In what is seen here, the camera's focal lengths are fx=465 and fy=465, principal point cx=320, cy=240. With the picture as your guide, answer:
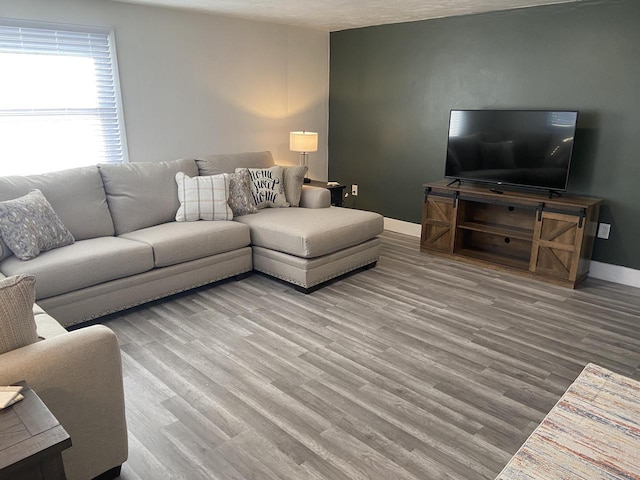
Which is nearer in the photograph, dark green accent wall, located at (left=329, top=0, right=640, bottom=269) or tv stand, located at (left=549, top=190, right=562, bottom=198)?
dark green accent wall, located at (left=329, top=0, right=640, bottom=269)

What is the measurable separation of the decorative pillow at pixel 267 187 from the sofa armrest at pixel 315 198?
0.62 ft

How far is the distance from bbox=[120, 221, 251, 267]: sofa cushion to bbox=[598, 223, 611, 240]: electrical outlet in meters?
3.02

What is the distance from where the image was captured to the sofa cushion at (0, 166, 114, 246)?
10.5 ft

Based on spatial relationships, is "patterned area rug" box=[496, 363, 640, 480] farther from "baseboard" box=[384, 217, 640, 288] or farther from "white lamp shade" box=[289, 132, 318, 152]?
"white lamp shade" box=[289, 132, 318, 152]

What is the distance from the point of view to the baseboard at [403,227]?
5348mm

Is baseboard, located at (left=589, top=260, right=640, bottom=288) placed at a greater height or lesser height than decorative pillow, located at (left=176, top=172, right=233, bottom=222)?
lesser

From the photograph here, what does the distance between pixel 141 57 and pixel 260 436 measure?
352 centimetres

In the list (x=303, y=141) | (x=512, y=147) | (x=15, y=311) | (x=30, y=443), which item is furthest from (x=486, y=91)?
(x=30, y=443)

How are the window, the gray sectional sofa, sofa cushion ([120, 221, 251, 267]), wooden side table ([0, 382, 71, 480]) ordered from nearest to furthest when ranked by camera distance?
wooden side table ([0, 382, 71, 480]), the gray sectional sofa, sofa cushion ([120, 221, 251, 267]), the window

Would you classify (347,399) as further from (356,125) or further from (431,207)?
(356,125)

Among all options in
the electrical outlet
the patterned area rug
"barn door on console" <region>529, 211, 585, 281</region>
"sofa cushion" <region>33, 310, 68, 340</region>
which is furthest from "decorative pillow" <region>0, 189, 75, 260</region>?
the electrical outlet

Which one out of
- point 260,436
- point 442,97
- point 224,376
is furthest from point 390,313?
point 442,97

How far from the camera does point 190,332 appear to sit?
3.05 m

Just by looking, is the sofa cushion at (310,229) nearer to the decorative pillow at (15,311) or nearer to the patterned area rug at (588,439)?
the patterned area rug at (588,439)
